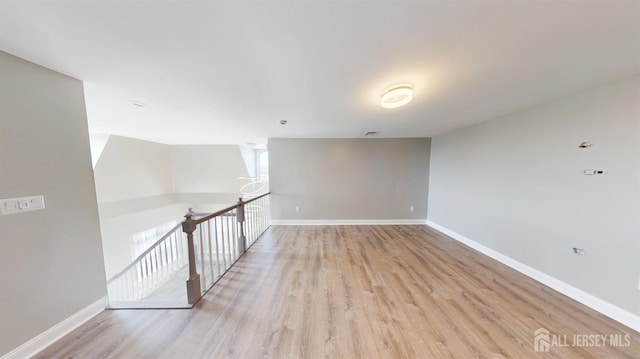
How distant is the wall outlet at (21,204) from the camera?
1.29 meters

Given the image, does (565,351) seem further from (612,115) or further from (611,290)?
(612,115)

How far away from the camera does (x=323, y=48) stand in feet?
4.08

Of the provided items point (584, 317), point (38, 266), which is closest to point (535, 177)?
point (584, 317)

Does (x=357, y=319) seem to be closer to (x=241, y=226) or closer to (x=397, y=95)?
(x=397, y=95)

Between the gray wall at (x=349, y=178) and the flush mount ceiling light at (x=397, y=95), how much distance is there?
261 centimetres

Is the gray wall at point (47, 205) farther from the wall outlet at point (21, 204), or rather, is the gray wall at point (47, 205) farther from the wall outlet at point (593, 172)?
the wall outlet at point (593, 172)

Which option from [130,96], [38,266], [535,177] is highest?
[130,96]

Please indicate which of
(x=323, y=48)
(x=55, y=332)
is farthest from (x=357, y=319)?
(x=55, y=332)

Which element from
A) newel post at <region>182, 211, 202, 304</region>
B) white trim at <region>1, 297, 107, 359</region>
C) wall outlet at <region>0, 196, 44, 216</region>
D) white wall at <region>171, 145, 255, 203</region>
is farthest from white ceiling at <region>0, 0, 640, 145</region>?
white wall at <region>171, 145, 255, 203</region>

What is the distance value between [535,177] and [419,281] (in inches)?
77.5

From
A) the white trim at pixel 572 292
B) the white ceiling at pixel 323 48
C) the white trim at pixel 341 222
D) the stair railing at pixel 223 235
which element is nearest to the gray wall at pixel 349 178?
the white trim at pixel 341 222

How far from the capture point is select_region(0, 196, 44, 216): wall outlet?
4.23 feet

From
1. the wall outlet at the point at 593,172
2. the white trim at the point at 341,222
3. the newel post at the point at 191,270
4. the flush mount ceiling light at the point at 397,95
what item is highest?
the flush mount ceiling light at the point at 397,95

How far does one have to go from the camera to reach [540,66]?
1.48 meters
